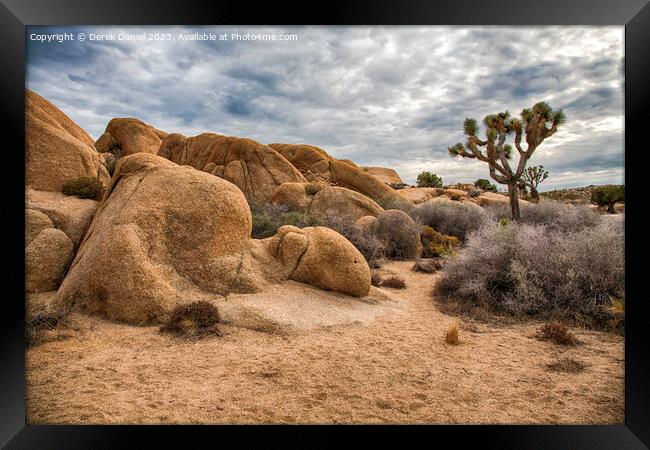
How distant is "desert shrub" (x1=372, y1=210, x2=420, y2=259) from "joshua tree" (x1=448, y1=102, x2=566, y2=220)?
21.6 ft

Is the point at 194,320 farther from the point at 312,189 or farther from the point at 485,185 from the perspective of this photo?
the point at 485,185

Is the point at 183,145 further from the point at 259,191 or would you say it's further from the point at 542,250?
the point at 542,250

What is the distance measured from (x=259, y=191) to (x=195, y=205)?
14.0 m

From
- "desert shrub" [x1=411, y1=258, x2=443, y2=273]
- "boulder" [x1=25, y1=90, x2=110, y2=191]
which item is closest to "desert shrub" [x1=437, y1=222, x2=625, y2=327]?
"desert shrub" [x1=411, y1=258, x2=443, y2=273]

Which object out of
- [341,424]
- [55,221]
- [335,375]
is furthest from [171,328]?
[55,221]

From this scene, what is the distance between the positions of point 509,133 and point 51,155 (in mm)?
18450

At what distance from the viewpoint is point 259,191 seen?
63.5ft

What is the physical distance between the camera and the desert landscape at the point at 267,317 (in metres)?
3.14

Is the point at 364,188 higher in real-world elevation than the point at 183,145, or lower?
lower

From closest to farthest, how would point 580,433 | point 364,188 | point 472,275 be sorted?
point 580,433, point 472,275, point 364,188

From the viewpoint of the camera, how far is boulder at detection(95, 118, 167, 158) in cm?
2817

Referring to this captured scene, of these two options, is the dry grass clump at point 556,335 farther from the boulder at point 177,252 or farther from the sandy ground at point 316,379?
the boulder at point 177,252

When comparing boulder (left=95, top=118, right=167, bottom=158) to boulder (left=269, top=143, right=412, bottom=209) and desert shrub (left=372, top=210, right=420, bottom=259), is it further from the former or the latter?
desert shrub (left=372, top=210, right=420, bottom=259)

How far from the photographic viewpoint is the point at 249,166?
20078 mm
